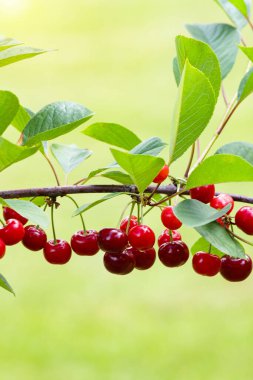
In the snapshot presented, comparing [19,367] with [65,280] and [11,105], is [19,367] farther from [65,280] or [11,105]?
[11,105]

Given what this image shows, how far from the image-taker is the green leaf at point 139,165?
65cm

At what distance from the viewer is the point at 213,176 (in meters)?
0.69

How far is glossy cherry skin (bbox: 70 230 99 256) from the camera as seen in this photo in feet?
2.89

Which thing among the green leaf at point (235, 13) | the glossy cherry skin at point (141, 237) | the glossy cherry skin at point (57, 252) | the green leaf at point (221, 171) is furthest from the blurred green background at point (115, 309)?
the green leaf at point (221, 171)

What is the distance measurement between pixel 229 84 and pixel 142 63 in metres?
1.22

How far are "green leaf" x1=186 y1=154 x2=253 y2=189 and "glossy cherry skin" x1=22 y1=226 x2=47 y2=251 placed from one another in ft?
0.80

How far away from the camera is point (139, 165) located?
0.67m

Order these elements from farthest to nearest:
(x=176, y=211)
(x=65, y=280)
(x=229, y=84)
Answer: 1. (x=229, y=84)
2. (x=65, y=280)
3. (x=176, y=211)

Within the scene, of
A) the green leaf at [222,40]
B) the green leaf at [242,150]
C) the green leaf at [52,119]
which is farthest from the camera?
the green leaf at [222,40]

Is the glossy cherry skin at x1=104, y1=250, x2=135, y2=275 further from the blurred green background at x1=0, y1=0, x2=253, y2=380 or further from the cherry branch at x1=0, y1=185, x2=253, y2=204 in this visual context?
the blurred green background at x1=0, y1=0, x2=253, y2=380

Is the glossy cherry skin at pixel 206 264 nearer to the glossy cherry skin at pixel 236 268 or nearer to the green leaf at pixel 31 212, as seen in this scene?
the glossy cherry skin at pixel 236 268

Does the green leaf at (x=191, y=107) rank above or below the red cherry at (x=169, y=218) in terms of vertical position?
above

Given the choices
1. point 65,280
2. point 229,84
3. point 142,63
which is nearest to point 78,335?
point 65,280

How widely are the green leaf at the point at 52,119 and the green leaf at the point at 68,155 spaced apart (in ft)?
0.43
